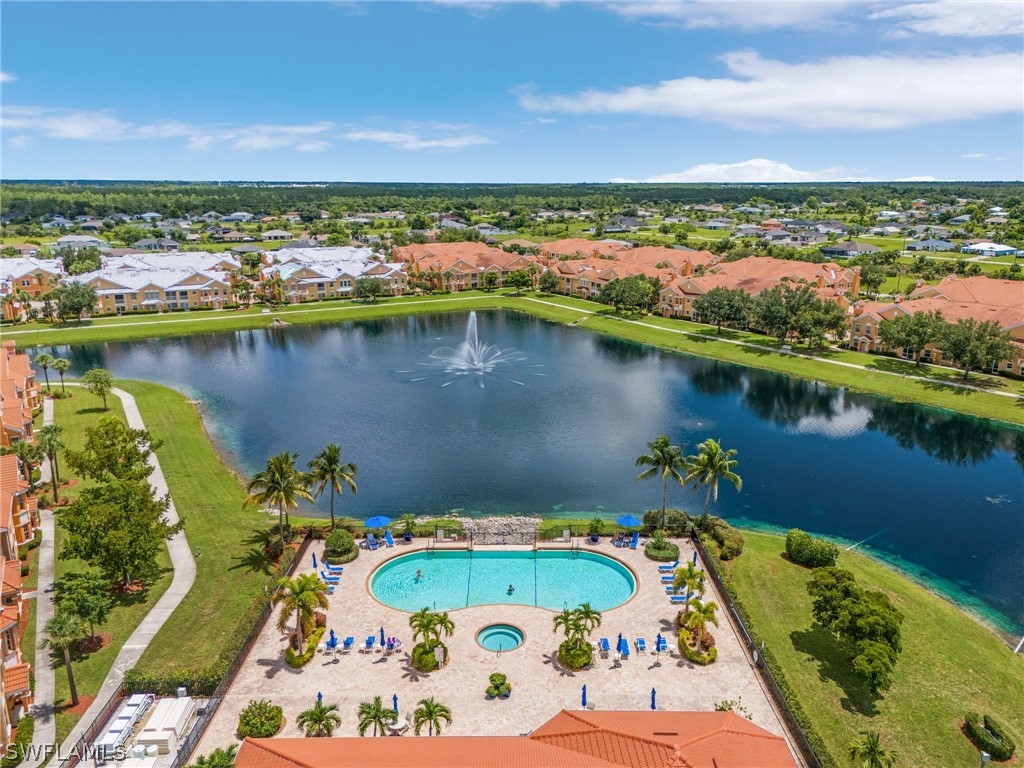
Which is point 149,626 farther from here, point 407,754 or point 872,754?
point 872,754

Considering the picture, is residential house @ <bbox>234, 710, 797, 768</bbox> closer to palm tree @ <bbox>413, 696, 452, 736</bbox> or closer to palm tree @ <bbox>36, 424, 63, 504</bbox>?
palm tree @ <bbox>413, 696, 452, 736</bbox>

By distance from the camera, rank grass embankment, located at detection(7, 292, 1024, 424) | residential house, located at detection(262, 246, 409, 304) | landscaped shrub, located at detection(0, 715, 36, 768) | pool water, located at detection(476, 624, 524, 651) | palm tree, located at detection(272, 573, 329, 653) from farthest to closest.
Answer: residential house, located at detection(262, 246, 409, 304)
grass embankment, located at detection(7, 292, 1024, 424)
pool water, located at detection(476, 624, 524, 651)
palm tree, located at detection(272, 573, 329, 653)
landscaped shrub, located at detection(0, 715, 36, 768)

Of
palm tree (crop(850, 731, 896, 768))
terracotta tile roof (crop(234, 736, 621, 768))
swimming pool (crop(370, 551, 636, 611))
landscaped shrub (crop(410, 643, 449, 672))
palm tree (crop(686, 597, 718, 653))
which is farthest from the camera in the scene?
swimming pool (crop(370, 551, 636, 611))

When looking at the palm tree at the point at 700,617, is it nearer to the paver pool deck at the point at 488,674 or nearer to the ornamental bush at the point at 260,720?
the paver pool deck at the point at 488,674

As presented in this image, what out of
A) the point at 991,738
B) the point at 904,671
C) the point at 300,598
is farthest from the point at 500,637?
the point at 991,738

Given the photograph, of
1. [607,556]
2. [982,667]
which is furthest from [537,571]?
[982,667]

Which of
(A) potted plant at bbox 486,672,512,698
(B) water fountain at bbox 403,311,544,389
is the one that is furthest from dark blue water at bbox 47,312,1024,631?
(A) potted plant at bbox 486,672,512,698
